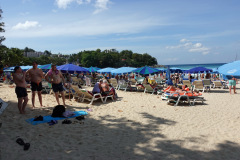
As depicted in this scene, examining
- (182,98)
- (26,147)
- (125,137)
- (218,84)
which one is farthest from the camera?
(218,84)

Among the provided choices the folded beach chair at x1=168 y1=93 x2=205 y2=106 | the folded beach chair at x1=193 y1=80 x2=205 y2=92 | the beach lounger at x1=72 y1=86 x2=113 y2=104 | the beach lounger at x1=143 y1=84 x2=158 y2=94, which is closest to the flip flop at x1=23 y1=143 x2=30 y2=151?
the beach lounger at x1=72 y1=86 x2=113 y2=104

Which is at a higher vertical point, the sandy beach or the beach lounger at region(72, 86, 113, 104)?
the beach lounger at region(72, 86, 113, 104)

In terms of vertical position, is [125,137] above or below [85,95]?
below

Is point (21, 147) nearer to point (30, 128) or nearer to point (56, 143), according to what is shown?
point (56, 143)

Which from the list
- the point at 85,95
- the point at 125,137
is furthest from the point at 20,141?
the point at 85,95

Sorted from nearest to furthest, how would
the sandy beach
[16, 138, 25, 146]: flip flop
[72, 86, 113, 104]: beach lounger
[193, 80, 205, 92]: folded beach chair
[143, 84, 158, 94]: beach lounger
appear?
the sandy beach → [16, 138, 25, 146]: flip flop → [72, 86, 113, 104]: beach lounger → [143, 84, 158, 94]: beach lounger → [193, 80, 205, 92]: folded beach chair

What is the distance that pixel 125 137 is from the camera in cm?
367

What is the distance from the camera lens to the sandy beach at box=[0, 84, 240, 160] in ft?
9.48

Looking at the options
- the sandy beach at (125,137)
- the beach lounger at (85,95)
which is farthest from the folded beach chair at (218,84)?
the beach lounger at (85,95)

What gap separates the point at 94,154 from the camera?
290 centimetres

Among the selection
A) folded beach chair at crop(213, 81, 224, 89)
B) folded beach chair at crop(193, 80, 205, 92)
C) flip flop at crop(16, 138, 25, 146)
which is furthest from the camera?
folded beach chair at crop(213, 81, 224, 89)

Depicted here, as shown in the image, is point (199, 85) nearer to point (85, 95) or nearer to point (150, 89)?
point (150, 89)

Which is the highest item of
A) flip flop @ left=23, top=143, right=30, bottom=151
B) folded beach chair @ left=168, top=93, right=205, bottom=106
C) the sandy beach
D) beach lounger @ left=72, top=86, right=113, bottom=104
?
beach lounger @ left=72, top=86, right=113, bottom=104

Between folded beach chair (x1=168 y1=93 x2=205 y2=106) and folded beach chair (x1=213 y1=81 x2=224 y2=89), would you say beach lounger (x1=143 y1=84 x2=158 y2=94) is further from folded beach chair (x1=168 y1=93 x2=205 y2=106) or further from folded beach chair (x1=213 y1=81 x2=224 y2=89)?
folded beach chair (x1=213 y1=81 x2=224 y2=89)
